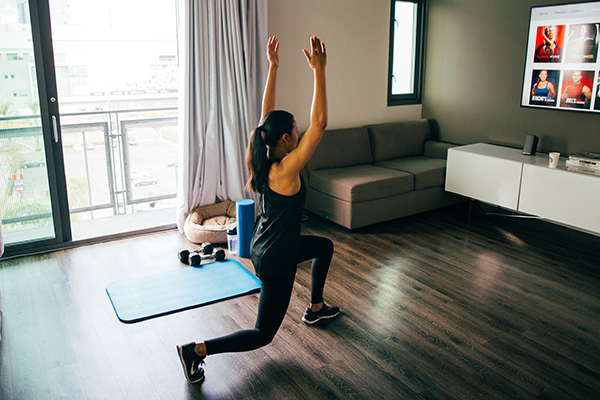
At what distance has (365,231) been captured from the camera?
432 centimetres

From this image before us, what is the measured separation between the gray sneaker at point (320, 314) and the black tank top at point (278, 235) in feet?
2.12

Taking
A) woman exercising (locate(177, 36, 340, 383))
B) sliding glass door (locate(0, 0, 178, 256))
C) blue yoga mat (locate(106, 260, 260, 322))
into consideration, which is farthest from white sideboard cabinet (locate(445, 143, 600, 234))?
sliding glass door (locate(0, 0, 178, 256))

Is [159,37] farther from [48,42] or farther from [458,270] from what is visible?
[458,270]

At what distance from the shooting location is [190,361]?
2217 mm

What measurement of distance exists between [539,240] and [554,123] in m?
1.11

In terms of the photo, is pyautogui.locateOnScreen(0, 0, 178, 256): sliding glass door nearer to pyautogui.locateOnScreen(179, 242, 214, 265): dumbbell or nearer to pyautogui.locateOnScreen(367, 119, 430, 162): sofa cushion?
pyautogui.locateOnScreen(179, 242, 214, 265): dumbbell

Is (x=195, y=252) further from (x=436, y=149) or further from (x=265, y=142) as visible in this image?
(x=436, y=149)

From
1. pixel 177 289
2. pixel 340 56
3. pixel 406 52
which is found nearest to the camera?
pixel 177 289

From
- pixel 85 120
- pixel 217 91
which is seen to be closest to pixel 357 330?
pixel 217 91

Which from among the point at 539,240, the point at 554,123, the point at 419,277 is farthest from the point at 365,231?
the point at 554,123

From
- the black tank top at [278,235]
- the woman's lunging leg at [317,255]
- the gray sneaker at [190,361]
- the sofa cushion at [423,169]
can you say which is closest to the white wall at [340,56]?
the sofa cushion at [423,169]

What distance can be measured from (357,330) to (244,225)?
1.40m

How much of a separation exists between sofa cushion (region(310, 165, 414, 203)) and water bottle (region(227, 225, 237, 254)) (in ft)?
3.28

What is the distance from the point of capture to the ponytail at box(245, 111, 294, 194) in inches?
83.1
